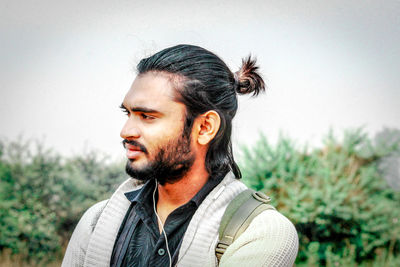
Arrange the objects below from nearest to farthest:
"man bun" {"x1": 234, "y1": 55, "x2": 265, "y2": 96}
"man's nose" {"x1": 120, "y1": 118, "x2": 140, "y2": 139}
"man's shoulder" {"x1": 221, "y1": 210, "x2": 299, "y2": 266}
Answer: "man's shoulder" {"x1": 221, "y1": 210, "x2": 299, "y2": 266}
"man's nose" {"x1": 120, "y1": 118, "x2": 140, "y2": 139}
"man bun" {"x1": 234, "y1": 55, "x2": 265, "y2": 96}

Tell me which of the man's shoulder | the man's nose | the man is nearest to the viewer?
the man's shoulder

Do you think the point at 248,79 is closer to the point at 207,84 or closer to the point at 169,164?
the point at 207,84

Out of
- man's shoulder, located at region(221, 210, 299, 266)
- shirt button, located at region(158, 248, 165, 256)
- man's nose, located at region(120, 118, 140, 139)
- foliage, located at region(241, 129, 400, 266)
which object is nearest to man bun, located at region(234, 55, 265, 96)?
man's nose, located at region(120, 118, 140, 139)

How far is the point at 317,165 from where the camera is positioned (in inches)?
201

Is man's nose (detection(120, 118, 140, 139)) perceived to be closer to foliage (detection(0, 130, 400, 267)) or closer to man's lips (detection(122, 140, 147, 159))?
man's lips (detection(122, 140, 147, 159))

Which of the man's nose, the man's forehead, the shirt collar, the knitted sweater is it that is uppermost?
the man's forehead

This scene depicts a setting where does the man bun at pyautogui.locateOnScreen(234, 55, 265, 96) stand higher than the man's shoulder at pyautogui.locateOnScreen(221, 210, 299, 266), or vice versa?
the man bun at pyautogui.locateOnScreen(234, 55, 265, 96)

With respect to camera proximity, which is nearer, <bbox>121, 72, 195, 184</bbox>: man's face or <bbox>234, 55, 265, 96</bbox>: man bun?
<bbox>121, 72, 195, 184</bbox>: man's face

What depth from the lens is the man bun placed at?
94.0 inches

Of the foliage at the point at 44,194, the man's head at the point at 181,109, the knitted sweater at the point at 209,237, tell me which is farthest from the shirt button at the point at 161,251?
the foliage at the point at 44,194

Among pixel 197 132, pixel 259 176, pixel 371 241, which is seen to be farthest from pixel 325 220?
pixel 197 132

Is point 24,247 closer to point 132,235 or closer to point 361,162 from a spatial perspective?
point 132,235

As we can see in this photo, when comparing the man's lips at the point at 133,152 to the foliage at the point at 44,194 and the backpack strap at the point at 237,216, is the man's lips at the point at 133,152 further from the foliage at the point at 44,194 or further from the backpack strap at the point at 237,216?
the foliage at the point at 44,194

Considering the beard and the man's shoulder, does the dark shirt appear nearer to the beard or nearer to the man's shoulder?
the beard
